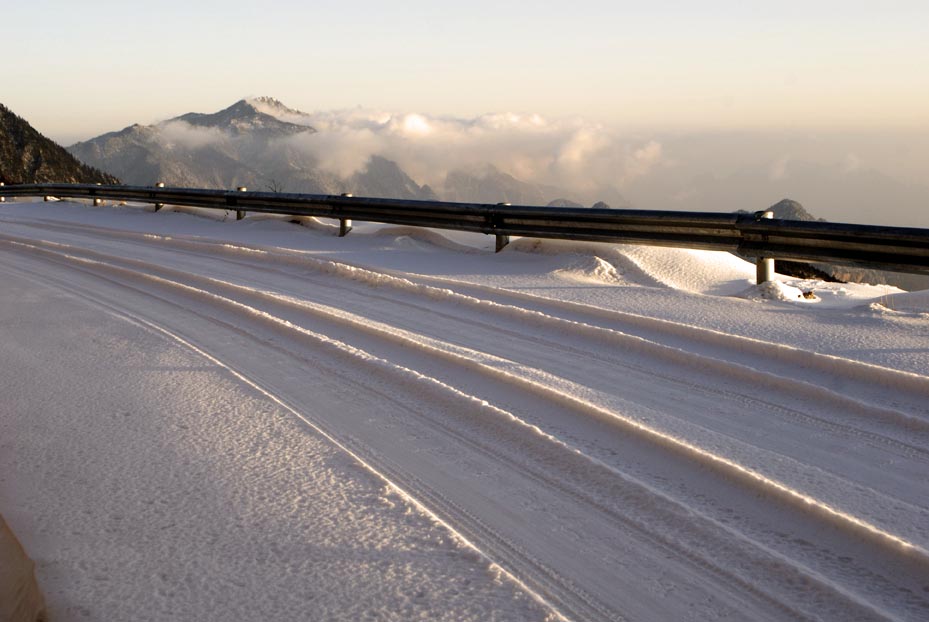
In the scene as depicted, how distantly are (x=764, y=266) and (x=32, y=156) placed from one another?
11029cm

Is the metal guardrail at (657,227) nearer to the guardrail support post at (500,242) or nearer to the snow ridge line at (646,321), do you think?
the guardrail support post at (500,242)

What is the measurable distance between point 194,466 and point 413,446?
1157 mm

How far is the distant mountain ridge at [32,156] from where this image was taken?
9888 centimetres

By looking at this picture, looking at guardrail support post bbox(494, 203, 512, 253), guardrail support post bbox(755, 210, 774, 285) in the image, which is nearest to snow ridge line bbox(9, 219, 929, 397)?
guardrail support post bbox(494, 203, 512, 253)

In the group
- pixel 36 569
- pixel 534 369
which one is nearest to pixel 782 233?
pixel 534 369

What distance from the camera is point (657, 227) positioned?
11539 mm

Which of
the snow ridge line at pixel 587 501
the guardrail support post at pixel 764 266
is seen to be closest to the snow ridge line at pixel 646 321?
the snow ridge line at pixel 587 501

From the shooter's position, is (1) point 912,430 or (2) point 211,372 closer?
(1) point 912,430

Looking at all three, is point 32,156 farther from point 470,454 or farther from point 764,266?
point 470,454

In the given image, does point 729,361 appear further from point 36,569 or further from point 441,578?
point 36,569

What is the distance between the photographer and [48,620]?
11.1 feet

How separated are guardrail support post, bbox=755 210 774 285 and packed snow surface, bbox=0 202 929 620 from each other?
467 mm

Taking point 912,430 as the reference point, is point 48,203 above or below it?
above

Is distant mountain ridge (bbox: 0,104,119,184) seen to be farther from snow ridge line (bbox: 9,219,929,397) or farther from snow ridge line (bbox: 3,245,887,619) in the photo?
snow ridge line (bbox: 3,245,887,619)
